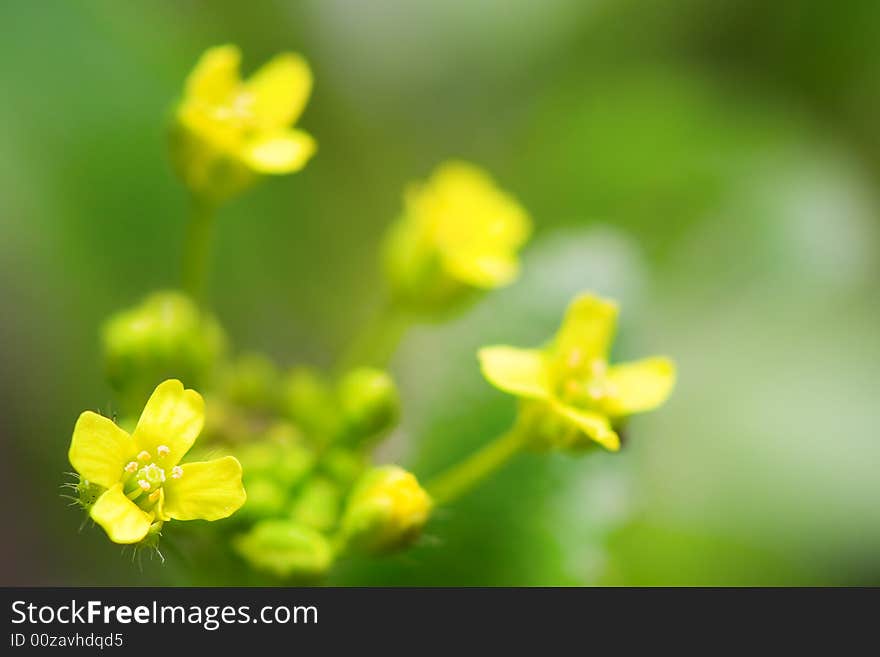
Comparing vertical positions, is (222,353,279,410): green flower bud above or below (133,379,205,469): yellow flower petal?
above

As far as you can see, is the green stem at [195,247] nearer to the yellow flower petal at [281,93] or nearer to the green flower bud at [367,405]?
the yellow flower petal at [281,93]

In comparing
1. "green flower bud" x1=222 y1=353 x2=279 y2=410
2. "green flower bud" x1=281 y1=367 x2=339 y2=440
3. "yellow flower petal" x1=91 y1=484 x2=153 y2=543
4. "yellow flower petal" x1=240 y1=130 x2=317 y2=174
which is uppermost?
"yellow flower petal" x1=240 y1=130 x2=317 y2=174

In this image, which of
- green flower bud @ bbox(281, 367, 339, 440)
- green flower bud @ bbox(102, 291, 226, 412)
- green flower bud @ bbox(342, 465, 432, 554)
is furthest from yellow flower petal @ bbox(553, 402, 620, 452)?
green flower bud @ bbox(102, 291, 226, 412)

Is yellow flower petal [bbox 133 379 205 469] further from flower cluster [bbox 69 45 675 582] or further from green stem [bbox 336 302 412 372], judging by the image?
green stem [bbox 336 302 412 372]

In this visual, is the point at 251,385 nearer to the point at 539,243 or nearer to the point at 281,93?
the point at 281,93

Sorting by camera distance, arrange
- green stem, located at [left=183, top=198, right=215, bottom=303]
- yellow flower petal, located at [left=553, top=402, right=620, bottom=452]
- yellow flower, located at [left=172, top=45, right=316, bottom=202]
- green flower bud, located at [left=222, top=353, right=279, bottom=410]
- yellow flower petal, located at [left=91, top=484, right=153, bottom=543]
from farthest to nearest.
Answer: green flower bud, located at [left=222, top=353, right=279, bottom=410], green stem, located at [left=183, top=198, right=215, bottom=303], yellow flower, located at [left=172, top=45, right=316, bottom=202], yellow flower petal, located at [left=553, top=402, right=620, bottom=452], yellow flower petal, located at [left=91, top=484, right=153, bottom=543]

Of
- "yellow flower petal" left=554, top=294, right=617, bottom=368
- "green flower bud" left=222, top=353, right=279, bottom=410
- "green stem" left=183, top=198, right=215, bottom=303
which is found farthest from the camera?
"green flower bud" left=222, top=353, right=279, bottom=410

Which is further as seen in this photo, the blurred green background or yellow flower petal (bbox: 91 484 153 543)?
the blurred green background
